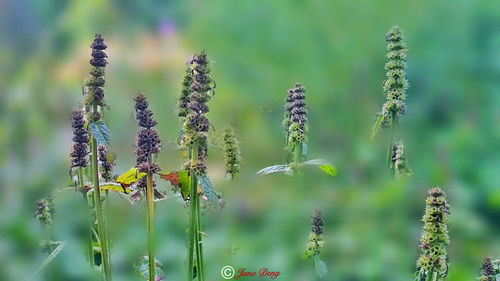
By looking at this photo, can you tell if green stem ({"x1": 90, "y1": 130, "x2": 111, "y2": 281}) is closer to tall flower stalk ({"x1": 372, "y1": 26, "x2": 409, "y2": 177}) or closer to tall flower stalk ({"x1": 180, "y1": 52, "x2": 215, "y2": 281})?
tall flower stalk ({"x1": 180, "y1": 52, "x2": 215, "y2": 281})

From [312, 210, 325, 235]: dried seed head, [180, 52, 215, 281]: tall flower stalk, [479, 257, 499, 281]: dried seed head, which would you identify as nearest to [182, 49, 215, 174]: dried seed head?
[180, 52, 215, 281]: tall flower stalk

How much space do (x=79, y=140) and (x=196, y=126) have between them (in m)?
0.09

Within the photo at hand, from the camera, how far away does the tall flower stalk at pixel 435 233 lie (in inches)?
19.9

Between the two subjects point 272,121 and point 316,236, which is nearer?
point 316,236

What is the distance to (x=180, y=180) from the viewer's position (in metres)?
0.54

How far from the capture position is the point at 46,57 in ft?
3.92

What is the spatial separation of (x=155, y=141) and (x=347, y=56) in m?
1.03

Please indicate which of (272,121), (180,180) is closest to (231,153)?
(180,180)

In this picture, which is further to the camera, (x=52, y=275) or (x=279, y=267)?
(x=279, y=267)

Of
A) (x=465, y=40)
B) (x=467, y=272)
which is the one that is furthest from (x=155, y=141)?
(x=465, y=40)

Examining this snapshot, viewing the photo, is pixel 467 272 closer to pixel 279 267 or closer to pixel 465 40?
pixel 279 267

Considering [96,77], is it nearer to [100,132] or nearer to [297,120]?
[100,132]

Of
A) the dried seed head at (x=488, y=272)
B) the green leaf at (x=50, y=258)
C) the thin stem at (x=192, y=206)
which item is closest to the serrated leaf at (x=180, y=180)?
the thin stem at (x=192, y=206)

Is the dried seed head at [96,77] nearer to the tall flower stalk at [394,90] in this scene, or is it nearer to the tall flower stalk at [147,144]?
the tall flower stalk at [147,144]
